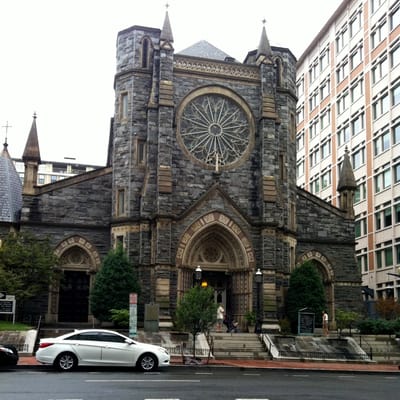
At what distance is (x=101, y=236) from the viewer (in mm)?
39062

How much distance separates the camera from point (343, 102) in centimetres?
6638

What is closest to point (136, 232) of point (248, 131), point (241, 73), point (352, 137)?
point (248, 131)

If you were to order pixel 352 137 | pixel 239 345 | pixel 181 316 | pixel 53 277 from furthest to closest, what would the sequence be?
pixel 352 137 → pixel 53 277 → pixel 239 345 → pixel 181 316

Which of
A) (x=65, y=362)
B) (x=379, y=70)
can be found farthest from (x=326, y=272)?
(x=65, y=362)

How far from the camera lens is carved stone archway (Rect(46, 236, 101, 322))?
38344 mm

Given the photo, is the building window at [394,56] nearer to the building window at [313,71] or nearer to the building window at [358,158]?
the building window at [358,158]

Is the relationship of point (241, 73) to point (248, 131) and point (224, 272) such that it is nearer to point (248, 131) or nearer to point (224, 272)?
point (248, 131)

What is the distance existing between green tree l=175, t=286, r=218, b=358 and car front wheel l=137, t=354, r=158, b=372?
5642mm

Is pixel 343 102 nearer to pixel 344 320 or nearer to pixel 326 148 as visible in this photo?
pixel 326 148

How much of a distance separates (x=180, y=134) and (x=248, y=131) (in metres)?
4.44

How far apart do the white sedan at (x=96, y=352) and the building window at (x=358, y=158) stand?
4430 cm

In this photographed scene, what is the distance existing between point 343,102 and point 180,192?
111ft

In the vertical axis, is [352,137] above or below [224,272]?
above

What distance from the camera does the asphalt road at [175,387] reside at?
1380cm
